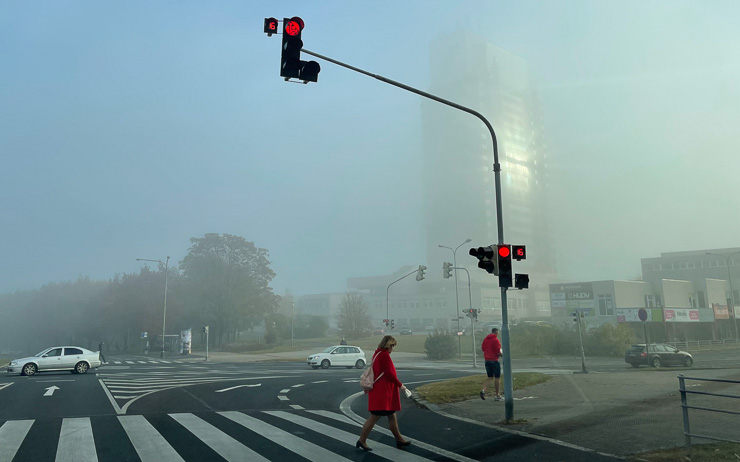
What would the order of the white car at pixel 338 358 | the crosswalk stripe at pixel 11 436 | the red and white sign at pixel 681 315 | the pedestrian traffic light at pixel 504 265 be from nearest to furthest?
the crosswalk stripe at pixel 11 436 < the pedestrian traffic light at pixel 504 265 < the white car at pixel 338 358 < the red and white sign at pixel 681 315

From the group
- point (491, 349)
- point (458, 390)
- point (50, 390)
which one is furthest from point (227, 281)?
point (491, 349)

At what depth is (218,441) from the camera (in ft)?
29.1

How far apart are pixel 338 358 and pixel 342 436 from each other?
87.4 feet

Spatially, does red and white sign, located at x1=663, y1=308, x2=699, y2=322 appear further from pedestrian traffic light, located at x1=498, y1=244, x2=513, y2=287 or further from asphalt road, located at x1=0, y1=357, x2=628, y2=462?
pedestrian traffic light, located at x1=498, y1=244, x2=513, y2=287

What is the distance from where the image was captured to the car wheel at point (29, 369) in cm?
2691

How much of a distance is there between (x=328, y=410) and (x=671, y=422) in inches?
294

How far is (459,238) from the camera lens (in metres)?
131

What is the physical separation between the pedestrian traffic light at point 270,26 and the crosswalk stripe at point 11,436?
753 centimetres

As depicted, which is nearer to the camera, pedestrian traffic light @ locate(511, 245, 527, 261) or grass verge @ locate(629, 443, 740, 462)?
grass verge @ locate(629, 443, 740, 462)

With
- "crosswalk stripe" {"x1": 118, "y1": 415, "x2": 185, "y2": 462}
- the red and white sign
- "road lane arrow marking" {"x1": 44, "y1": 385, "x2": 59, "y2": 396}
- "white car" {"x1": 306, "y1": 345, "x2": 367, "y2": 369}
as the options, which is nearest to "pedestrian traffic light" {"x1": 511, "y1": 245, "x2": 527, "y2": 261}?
"crosswalk stripe" {"x1": 118, "y1": 415, "x2": 185, "y2": 462}

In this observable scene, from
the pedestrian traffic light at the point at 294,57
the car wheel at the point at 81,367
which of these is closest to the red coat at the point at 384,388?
the pedestrian traffic light at the point at 294,57

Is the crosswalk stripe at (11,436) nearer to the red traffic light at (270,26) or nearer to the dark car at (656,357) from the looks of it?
the red traffic light at (270,26)

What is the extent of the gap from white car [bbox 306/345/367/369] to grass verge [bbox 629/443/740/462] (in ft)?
93.4

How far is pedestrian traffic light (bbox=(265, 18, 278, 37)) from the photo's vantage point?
9438mm
